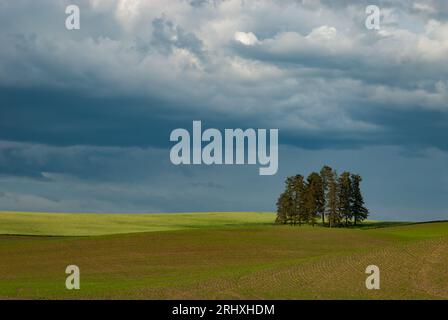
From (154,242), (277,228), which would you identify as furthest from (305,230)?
(154,242)

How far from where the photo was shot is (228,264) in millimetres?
48156

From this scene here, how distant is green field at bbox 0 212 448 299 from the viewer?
33594 millimetres

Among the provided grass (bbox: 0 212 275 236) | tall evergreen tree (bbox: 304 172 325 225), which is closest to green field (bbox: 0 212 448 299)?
grass (bbox: 0 212 275 236)

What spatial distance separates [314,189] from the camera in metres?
102

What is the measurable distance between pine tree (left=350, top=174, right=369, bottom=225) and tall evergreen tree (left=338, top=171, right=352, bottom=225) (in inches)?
42.6

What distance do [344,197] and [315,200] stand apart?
5.65 m

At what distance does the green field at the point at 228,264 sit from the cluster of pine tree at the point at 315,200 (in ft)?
64.1

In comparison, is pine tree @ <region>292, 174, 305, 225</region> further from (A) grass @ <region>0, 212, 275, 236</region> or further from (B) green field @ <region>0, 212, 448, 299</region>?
(B) green field @ <region>0, 212, 448, 299</region>

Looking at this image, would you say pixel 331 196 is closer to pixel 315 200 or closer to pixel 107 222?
pixel 315 200

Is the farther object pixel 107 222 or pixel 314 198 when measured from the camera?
pixel 107 222

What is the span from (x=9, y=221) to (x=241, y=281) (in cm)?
6542

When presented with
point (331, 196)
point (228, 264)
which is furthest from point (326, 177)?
point (228, 264)
